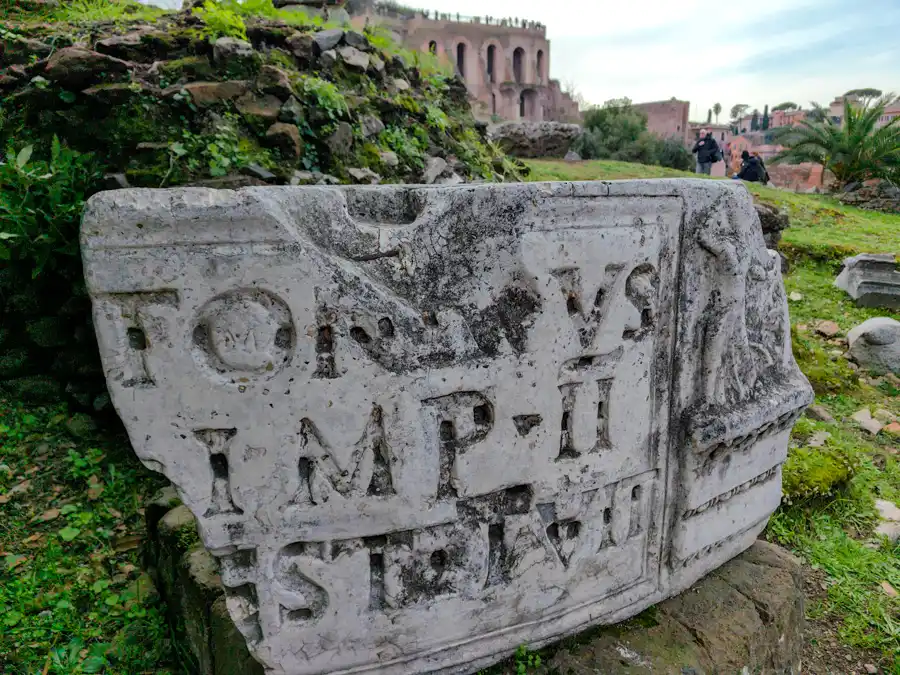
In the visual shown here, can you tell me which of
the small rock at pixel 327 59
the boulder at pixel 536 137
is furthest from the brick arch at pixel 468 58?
the small rock at pixel 327 59

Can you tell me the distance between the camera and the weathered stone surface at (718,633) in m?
1.78

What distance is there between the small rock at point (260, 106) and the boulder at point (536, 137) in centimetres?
932

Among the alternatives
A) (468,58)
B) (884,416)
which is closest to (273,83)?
(884,416)

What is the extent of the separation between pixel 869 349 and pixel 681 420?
13.9 feet

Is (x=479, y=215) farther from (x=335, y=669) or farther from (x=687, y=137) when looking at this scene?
(x=687, y=137)

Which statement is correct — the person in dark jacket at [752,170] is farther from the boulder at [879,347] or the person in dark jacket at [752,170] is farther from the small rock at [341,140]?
the small rock at [341,140]

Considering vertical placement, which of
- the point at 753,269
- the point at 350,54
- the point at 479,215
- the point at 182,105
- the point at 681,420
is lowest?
the point at 681,420

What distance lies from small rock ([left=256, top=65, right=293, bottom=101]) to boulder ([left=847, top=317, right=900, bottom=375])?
4.91 m

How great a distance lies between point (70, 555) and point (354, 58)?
3.55 meters

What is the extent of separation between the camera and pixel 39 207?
10.2 ft

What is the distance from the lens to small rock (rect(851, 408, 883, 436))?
4.04m

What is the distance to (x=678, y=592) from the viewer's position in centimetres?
203

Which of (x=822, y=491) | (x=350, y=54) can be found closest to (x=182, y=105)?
(x=350, y=54)

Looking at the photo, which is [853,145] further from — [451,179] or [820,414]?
[451,179]
